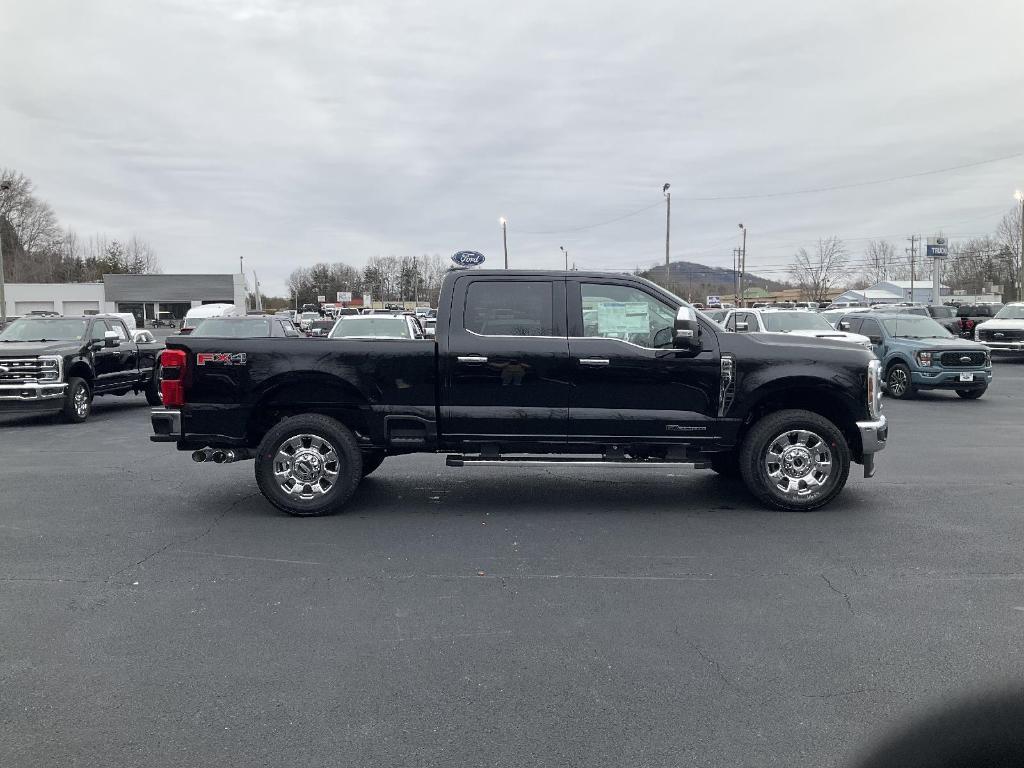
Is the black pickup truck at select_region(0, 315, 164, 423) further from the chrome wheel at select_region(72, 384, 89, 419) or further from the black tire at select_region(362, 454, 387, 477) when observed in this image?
the black tire at select_region(362, 454, 387, 477)

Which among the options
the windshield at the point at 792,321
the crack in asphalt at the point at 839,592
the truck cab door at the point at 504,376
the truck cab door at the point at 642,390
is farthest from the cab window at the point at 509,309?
the windshield at the point at 792,321

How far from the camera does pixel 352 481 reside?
6.98 m

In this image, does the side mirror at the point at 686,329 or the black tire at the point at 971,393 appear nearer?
the side mirror at the point at 686,329

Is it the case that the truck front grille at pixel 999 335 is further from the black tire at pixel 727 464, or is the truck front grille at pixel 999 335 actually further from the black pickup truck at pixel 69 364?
the black pickup truck at pixel 69 364

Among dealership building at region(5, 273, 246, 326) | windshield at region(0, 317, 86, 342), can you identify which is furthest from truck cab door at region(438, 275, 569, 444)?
dealership building at region(5, 273, 246, 326)

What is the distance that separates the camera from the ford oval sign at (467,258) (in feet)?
70.6

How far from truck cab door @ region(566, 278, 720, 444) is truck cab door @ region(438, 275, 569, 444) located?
16cm

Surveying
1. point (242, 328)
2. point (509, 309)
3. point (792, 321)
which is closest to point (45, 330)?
point (242, 328)

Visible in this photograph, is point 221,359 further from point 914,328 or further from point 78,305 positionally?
→ point 78,305

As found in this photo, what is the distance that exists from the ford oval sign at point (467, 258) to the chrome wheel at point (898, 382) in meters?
11.0

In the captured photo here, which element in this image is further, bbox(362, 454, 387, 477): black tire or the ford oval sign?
the ford oval sign

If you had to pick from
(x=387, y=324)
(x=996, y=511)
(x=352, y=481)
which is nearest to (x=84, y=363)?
(x=387, y=324)

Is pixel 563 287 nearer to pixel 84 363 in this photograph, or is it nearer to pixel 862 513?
pixel 862 513

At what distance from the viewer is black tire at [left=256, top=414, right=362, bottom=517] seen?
22.9 ft
